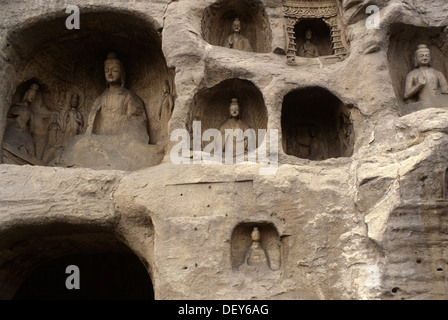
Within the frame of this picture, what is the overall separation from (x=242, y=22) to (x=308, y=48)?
1.04m

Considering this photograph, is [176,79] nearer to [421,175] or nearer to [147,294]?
[421,175]

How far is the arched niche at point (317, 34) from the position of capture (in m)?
7.14

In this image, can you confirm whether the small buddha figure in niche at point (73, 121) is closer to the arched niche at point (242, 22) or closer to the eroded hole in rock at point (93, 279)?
the eroded hole in rock at point (93, 279)

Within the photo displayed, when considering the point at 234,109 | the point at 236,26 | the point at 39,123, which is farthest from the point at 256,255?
the point at 39,123

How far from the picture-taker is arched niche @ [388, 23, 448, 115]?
21.2 feet

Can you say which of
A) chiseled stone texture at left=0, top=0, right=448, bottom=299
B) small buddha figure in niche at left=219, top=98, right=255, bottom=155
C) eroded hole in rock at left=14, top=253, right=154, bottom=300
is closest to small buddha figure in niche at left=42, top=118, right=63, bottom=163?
chiseled stone texture at left=0, top=0, right=448, bottom=299

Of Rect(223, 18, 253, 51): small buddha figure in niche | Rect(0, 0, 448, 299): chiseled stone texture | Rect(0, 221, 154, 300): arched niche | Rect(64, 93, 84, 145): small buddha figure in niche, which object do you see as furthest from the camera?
Rect(64, 93, 84, 145): small buddha figure in niche

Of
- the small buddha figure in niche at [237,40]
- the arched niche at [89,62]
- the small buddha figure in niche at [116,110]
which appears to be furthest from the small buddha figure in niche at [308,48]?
the small buddha figure in niche at [116,110]

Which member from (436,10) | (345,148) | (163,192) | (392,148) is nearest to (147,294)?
(163,192)

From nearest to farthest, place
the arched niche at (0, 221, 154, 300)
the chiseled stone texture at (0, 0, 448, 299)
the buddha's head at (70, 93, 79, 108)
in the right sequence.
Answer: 1. the chiseled stone texture at (0, 0, 448, 299)
2. the arched niche at (0, 221, 154, 300)
3. the buddha's head at (70, 93, 79, 108)

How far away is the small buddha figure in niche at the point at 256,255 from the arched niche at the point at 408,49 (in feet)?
8.91

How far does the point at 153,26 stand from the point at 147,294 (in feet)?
13.8

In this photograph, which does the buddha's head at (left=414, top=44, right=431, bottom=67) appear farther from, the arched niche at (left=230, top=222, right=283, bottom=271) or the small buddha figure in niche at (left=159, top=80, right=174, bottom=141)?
the small buddha figure in niche at (left=159, top=80, right=174, bottom=141)

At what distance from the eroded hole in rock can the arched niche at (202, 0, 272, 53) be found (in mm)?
3558
